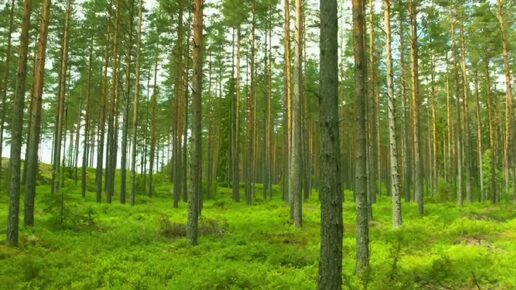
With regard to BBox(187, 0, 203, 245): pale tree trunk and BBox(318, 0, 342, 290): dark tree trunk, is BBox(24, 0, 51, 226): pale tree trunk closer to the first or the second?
BBox(187, 0, 203, 245): pale tree trunk

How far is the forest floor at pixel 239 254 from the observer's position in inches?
323

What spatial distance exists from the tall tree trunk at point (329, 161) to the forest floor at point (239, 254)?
1.24 meters

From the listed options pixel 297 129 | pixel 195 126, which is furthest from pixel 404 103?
pixel 195 126

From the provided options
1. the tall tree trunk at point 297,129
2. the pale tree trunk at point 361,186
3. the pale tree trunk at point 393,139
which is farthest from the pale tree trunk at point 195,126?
the pale tree trunk at point 393,139

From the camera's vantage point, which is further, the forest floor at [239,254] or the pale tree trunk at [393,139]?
the pale tree trunk at [393,139]

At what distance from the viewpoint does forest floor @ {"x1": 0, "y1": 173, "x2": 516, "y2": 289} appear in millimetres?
8195

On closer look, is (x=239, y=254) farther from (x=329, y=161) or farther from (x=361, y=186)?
(x=329, y=161)

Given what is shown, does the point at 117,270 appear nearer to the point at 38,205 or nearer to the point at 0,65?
the point at 38,205

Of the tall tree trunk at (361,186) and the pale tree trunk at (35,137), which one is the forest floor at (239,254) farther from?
the pale tree trunk at (35,137)

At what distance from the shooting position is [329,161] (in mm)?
5227

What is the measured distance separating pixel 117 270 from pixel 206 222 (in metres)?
6.05

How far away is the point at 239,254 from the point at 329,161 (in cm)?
642

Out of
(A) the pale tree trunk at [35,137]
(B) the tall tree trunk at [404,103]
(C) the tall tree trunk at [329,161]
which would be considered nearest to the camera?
(C) the tall tree trunk at [329,161]

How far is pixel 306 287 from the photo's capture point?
779cm
